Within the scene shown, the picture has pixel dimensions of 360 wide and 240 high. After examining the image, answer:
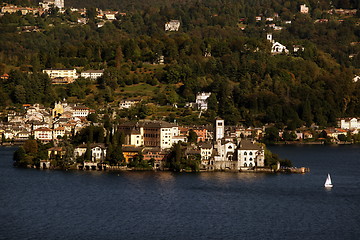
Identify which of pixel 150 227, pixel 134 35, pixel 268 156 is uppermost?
pixel 134 35

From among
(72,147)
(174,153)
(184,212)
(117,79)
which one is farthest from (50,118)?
(184,212)

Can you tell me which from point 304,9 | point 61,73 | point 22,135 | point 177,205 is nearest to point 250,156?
point 177,205

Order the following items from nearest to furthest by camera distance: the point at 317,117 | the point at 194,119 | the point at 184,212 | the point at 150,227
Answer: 1. the point at 150,227
2. the point at 184,212
3. the point at 194,119
4. the point at 317,117

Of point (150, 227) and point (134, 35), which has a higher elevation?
point (134, 35)

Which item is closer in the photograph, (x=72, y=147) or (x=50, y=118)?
(x=72, y=147)

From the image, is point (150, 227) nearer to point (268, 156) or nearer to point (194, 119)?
point (268, 156)

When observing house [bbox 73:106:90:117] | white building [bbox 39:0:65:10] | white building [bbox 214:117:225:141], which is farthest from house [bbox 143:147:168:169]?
white building [bbox 39:0:65:10]

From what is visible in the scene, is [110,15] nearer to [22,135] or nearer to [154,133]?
[22,135]

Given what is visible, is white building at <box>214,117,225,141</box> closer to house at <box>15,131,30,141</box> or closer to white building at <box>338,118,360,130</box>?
house at <box>15,131,30,141</box>

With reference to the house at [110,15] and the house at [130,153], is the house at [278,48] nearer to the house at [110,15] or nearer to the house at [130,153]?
the house at [110,15]
